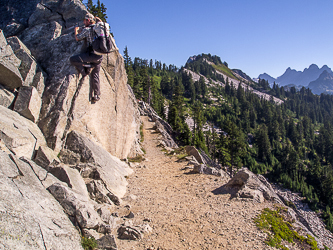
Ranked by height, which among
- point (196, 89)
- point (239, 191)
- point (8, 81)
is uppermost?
point (196, 89)

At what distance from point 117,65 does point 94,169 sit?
8.40 meters

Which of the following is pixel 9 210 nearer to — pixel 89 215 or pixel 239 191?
pixel 89 215

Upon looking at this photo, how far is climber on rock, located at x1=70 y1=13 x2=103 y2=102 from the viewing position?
10.7 metres

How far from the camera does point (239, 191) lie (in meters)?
10.8

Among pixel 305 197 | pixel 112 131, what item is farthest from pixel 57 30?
pixel 305 197

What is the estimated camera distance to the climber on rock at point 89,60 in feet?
35.2

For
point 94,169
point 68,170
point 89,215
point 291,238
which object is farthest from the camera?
point 94,169

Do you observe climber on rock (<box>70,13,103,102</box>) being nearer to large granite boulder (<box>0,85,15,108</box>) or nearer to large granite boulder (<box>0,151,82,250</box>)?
large granite boulder (<box>0,85,15,108</box>)

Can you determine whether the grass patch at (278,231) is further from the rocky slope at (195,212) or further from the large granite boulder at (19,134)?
the large granite boulder at (19,134)

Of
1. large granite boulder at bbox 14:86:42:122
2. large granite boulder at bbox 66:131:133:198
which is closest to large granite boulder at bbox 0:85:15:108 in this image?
large granite boulder at bbox 14:86:42:122

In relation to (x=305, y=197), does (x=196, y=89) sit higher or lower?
higher

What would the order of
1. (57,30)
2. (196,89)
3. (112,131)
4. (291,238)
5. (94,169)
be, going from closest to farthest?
(291,238), (94,169), (57,30), (112,131), (196,89)

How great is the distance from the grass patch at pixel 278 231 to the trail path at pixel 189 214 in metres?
0.31

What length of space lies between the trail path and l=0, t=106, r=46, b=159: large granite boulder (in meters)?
4.75
